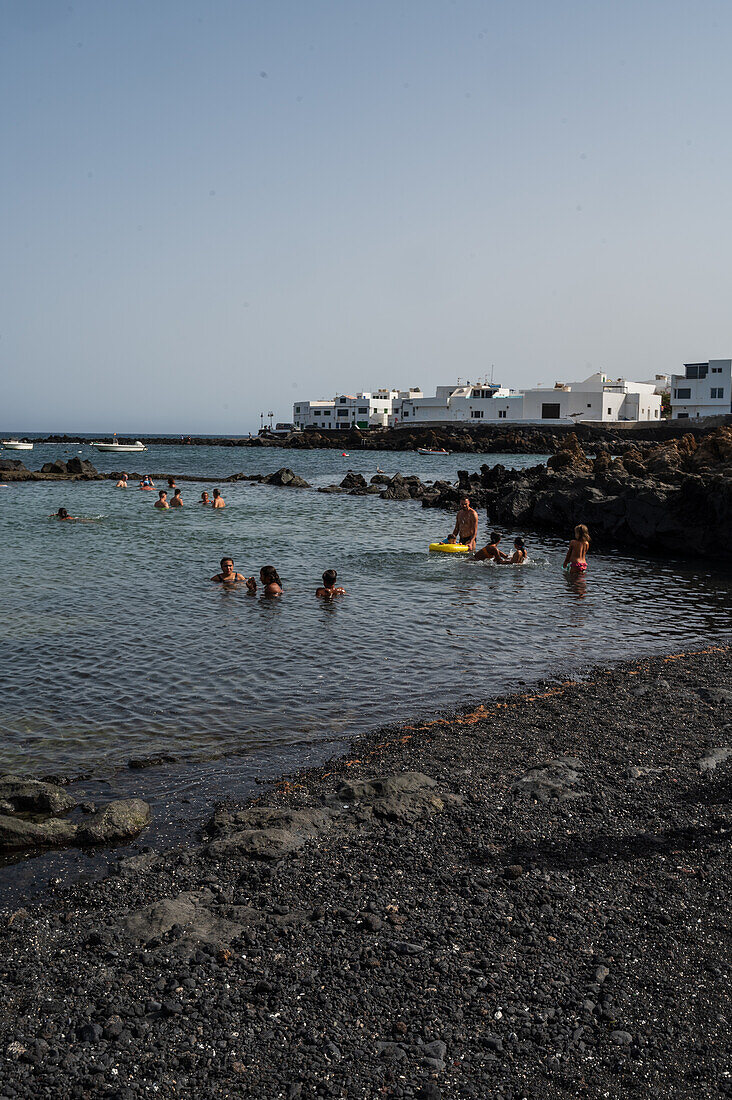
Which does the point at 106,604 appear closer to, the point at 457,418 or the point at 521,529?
the point at 521,529

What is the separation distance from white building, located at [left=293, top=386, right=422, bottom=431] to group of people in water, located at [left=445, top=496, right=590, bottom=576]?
134705mm

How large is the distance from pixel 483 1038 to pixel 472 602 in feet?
47.2

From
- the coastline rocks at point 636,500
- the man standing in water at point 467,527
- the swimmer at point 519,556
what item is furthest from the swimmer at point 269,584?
the coastline rocks at point 636,500

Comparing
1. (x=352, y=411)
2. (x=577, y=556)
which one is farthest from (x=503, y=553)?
(x=352, y=411)

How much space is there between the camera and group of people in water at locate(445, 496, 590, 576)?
22906 mm

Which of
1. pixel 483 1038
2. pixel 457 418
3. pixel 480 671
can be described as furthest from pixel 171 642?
pixel 457 418

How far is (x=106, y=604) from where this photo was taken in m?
18.1

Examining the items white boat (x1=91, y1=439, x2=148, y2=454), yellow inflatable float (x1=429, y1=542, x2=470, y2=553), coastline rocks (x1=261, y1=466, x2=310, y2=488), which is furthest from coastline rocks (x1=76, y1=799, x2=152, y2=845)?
white boat (x1=91, y1=439, x2=148, y2=454)

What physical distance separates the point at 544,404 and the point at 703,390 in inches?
1084

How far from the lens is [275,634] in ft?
51.0

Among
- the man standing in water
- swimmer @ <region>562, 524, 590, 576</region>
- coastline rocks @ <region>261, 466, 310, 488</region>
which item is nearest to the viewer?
swimmer @ <region>562, 524, 590, 576</region>

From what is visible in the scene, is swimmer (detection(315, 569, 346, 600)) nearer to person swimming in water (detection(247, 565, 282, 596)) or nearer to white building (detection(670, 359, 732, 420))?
person swimming in water (detection(247, 565, 282, 596))

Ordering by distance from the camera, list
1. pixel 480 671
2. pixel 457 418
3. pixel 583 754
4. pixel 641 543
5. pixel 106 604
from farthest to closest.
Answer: pixel 457 418
pixel 641 543
pixel 106 604
pixel 480 671
pixel 583 754

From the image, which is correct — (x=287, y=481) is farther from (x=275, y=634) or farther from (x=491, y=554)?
(x=275, y=634)
